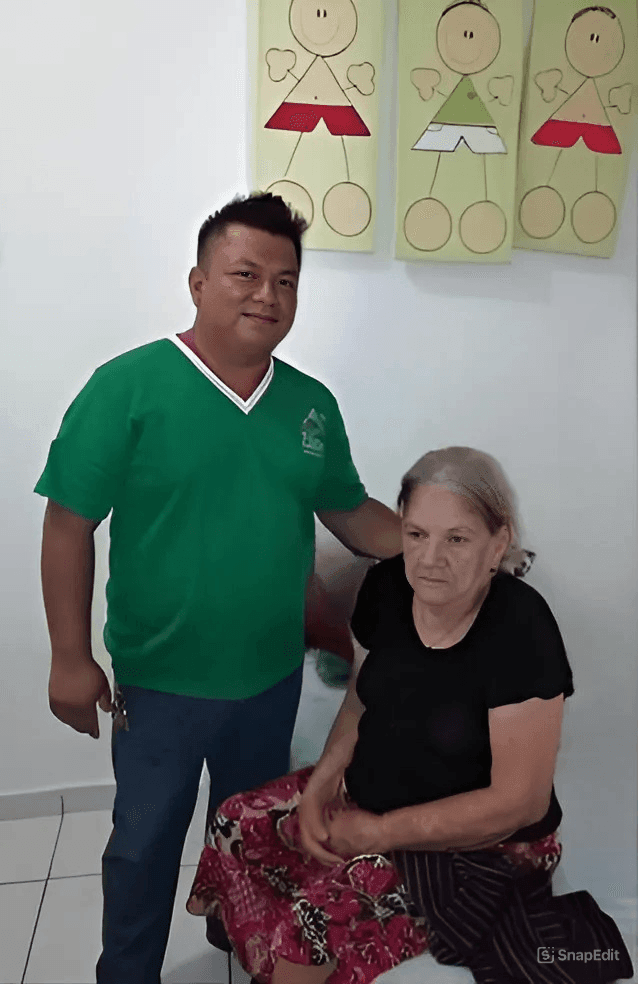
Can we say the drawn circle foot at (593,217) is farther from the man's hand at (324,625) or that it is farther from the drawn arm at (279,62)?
the man's hand at (324,625)

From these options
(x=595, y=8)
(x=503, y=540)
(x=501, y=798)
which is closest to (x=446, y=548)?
(x=503, y=540)

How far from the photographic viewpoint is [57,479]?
96cm

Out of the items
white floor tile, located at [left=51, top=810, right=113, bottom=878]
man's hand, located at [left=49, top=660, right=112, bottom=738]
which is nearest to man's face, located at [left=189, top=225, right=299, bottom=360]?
man's hand, located at [left=49, top=660, right=112, bottom=738]

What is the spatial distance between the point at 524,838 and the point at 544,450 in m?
0.52

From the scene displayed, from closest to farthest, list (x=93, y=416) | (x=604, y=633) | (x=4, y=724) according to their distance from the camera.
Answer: (x=93, y=416)
(x=4, y=724)
(x=604, y=633)

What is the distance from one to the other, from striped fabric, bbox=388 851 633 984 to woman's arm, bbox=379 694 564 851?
20 mm

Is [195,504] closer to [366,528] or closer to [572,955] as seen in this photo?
[366,528]

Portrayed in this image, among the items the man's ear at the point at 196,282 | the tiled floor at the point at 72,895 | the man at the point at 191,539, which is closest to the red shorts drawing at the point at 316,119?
the man at the point at 191,539

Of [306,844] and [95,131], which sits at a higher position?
[95,131]

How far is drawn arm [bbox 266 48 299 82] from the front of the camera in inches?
39.0

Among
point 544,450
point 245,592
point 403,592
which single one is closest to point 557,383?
point 544,450

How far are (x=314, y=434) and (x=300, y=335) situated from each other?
0.13 metres

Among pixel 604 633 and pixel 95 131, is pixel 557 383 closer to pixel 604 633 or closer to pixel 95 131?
pixel 604 633

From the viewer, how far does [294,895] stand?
1029 mm
